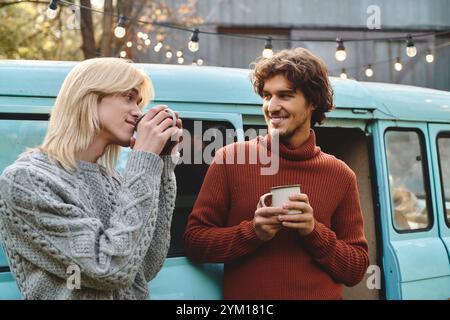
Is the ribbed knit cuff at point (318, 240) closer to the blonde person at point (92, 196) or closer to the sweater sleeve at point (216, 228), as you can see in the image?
the sweater sleeve at point (216, 228)

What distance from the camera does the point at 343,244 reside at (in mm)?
2562

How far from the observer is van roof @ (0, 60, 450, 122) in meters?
2.80

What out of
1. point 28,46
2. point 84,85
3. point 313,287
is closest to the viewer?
point 84,85

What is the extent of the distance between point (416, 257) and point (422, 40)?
12578mm

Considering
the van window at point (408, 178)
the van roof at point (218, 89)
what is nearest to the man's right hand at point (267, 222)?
the van roof at point (218, 89)

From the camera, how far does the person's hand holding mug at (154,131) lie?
2.05 meters

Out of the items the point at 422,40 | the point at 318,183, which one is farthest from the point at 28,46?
the point at 318,183

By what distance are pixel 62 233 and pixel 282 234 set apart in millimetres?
1073

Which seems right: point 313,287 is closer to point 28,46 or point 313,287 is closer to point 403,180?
point 403,180

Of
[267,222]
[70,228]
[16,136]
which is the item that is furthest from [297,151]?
[16,136]

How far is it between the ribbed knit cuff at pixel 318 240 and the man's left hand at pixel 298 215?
119 millimetres

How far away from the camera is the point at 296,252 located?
253cm

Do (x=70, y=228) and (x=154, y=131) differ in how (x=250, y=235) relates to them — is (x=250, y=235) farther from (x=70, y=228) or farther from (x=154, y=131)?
(x=70, y=228)
